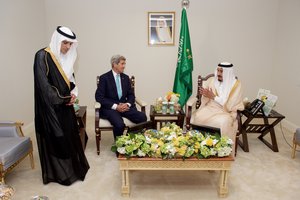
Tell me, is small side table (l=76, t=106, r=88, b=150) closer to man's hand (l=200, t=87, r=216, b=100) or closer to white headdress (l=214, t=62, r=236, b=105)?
man's hand (l=200, t=87, r=216, b=100)

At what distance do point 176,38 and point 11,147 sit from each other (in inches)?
132

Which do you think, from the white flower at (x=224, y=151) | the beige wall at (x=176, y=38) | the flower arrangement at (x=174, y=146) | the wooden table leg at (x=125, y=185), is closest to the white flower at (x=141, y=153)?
the flower arrangement at (x=174, y=146)

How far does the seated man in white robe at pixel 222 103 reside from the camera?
356 cm

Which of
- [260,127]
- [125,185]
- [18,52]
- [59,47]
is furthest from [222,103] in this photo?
[18,52]

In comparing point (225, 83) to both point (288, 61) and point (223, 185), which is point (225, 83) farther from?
point (288, 61)

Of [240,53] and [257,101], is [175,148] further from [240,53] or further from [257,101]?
[240,53]

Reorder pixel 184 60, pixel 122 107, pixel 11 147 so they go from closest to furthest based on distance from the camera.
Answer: pixel 11 147 → pixel 122 107 → pixel 184 60

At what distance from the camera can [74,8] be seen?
4.88 metres

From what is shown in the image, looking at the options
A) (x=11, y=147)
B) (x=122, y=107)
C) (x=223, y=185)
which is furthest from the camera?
(x=122, y=107)

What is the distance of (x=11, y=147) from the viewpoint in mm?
2809

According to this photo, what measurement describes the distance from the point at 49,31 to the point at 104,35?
3.37 feet

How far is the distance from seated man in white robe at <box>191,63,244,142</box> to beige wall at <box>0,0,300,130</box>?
1.43m

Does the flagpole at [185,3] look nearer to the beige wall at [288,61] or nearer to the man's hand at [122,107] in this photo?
the beige wall at [288,61]

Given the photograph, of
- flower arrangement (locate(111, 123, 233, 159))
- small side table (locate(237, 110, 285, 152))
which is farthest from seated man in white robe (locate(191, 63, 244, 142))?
flower arrangement (locate(111, 123, 233, 159))
